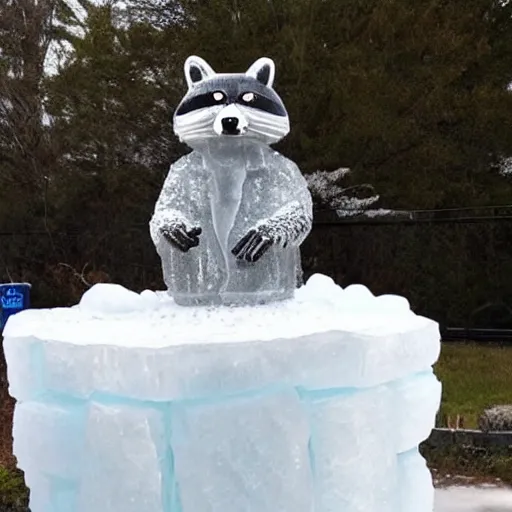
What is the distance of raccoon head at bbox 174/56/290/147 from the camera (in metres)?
2.01

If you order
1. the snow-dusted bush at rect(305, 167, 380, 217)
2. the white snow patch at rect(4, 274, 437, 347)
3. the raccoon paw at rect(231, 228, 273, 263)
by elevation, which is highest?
the snow-dusted bush at rect(305, 167, 380, 217)

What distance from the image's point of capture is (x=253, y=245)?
195cm

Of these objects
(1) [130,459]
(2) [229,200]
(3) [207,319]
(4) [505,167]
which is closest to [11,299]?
(2) [229,200]

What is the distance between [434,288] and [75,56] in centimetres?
404

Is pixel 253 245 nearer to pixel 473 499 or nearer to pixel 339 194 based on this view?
pixel 473 499

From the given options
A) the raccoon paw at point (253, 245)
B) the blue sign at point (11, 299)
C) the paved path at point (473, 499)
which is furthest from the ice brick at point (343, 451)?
the blue sign at point (11, 299)

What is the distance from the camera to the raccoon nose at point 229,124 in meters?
1.99

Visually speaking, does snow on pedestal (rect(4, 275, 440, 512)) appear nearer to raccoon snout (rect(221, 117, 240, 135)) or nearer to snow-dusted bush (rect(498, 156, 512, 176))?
raccoon snout (rect(221, 117, 240, 135))

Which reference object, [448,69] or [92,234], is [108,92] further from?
[448,69]

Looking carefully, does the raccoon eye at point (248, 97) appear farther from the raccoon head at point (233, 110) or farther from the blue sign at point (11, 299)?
the blue sign at point (11, 299)

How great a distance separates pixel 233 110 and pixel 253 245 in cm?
36

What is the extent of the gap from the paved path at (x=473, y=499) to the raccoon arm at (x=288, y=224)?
6.95 ft

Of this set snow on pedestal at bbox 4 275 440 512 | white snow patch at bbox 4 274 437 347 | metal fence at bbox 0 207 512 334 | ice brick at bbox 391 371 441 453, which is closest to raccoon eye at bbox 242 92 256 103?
white snow patch at bbox 4 274 437 347

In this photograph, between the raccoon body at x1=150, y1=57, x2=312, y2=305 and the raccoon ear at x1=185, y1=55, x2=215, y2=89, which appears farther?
the raccoon ear at x1=185, y1=55, x2=215, y2=89
